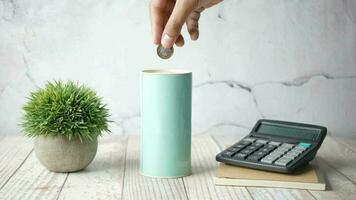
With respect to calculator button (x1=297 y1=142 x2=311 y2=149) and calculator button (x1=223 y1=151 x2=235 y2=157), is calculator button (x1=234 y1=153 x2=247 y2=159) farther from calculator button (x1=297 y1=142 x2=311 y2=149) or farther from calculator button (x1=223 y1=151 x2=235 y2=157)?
calculator button (x1=297 y1=142 x2=311 y2=149)

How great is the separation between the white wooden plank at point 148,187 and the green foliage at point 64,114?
9 centimetres

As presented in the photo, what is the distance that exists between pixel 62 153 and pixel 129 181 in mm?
120

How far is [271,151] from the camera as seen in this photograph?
1.03m

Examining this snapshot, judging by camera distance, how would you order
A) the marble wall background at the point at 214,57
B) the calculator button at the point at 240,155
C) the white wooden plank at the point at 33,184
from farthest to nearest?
1. the marble wall background at the point at 214,57
2. the calculator button at the point at 240,155
3. the white wooden plank at the point at 33,184

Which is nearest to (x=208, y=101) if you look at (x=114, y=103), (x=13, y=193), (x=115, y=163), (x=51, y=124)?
(x=114, y=103)

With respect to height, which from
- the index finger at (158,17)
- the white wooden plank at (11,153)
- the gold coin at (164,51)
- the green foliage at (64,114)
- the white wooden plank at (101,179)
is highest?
the index finger at (158,17)

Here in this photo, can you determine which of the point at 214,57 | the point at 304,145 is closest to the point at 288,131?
Result: the point at 304,145

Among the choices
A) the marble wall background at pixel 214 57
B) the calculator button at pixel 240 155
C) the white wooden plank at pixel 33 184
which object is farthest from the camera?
the marble wall background at pixel 214 57

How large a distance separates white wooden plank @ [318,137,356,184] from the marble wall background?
12 centimetres

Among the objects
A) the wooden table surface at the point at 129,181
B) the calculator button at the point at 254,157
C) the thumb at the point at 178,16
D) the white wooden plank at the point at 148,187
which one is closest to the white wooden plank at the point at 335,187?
the wooden table surface at the point at 129,181

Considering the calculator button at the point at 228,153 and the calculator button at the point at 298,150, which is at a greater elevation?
the calculator button at the point at 298,150

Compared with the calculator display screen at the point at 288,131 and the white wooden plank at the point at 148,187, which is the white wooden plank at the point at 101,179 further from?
the calculator display screen at the point at 288,131

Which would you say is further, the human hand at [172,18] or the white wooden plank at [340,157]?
the white wooden plank at [340,157]

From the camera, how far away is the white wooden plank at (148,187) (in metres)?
0.90
